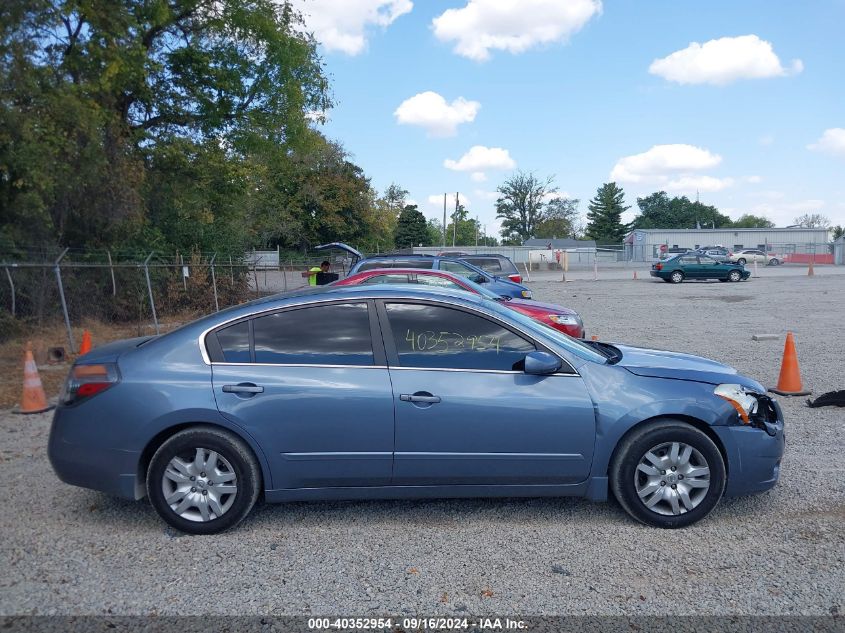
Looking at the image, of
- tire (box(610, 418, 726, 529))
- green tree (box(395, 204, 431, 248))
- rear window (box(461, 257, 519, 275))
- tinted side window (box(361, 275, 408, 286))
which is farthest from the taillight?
green tree (box(395, 204, 431, 248))

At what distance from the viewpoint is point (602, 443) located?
4352 millimetres

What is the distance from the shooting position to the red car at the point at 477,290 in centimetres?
961

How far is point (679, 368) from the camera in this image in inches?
184

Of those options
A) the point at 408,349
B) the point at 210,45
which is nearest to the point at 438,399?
the point at 408,349

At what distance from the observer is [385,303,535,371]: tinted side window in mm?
4492

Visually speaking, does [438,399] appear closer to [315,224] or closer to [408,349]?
[408,349]

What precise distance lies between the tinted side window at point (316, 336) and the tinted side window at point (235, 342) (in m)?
0.07

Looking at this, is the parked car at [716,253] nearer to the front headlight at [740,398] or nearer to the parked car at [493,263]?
the parked car at [493,263]

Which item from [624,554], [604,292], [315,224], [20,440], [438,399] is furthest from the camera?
[315,224]

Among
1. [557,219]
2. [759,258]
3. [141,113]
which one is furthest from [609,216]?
[141,113]

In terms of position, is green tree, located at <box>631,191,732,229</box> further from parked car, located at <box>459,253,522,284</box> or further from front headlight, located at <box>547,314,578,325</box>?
front headlight, located at <box>547,314,578,325</box>

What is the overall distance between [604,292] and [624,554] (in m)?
25.6

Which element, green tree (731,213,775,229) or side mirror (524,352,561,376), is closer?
side mirror (524,352,561,376)

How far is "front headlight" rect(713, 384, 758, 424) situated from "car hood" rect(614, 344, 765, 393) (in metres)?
0.06
